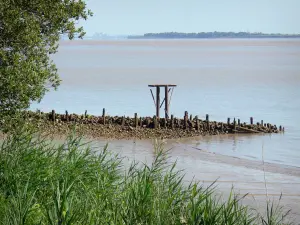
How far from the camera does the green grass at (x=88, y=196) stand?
10.9 m

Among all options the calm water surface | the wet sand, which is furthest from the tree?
the calm water surface

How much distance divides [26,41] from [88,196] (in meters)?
8.84

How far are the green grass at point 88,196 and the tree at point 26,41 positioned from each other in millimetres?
4566

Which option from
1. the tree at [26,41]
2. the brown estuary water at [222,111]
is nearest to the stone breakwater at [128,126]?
the brown estuary water at [222,111]

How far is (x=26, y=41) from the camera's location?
19.8 metres

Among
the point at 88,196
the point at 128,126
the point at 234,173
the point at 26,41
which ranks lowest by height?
the point at 234,173

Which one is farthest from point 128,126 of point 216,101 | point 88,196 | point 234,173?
point 216,101

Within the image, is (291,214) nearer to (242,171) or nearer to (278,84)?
(242,171)

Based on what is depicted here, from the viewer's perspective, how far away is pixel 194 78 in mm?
98625

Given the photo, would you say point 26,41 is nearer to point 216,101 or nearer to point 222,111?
point 222,111

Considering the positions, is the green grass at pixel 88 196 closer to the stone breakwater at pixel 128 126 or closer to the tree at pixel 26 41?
the tree at pixel 26 41

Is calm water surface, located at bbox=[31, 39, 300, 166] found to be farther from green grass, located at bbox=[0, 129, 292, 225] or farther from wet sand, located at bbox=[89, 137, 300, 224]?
green grass, located at bbox=[0, 129, 292, 225]

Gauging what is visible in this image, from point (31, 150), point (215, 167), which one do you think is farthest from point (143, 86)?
point (31, 150)

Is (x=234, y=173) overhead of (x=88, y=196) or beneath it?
beneath
